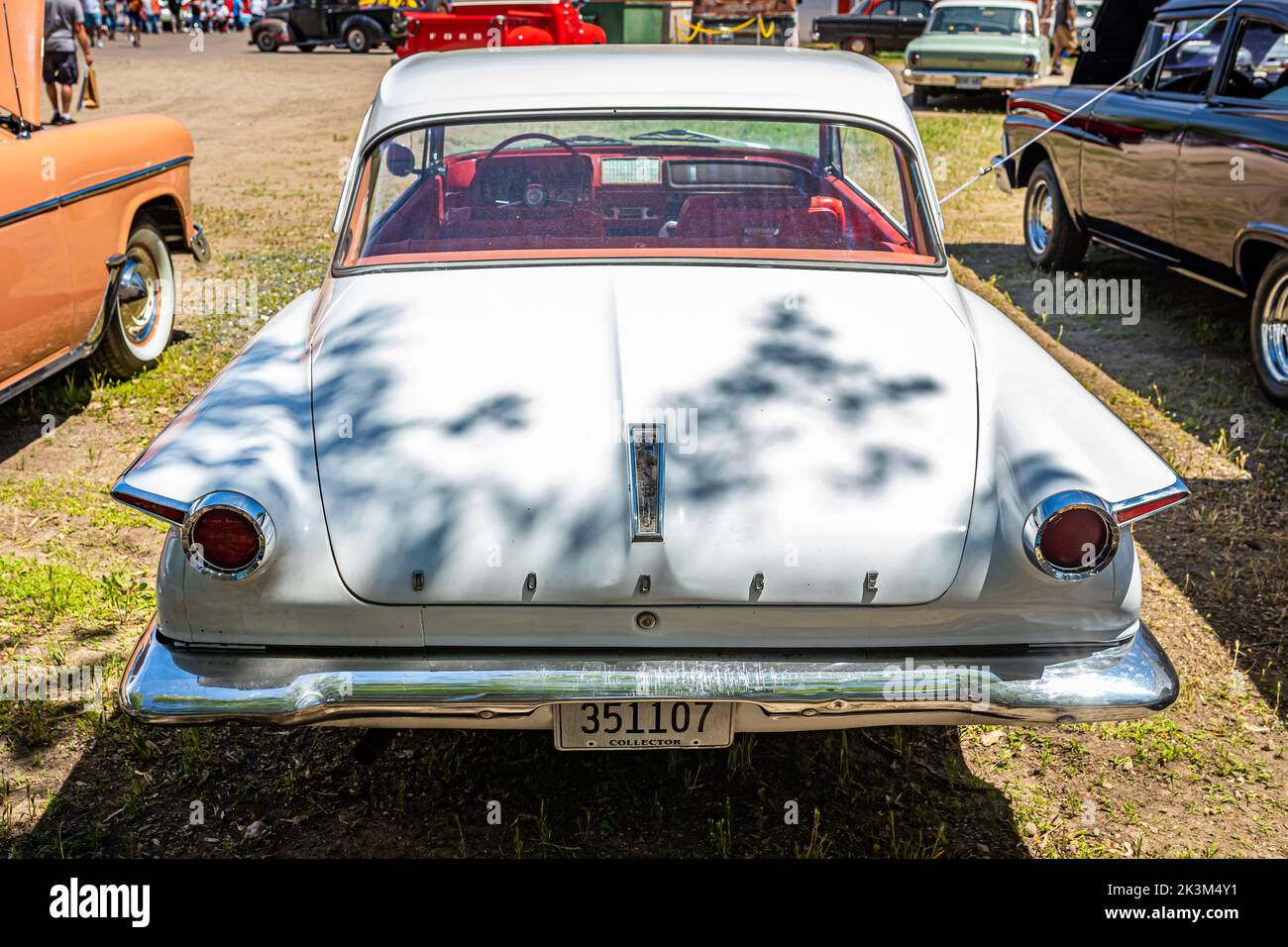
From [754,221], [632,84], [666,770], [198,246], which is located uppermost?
[632,84]

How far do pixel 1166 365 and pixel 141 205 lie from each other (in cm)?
541

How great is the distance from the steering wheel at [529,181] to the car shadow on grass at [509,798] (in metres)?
1.57

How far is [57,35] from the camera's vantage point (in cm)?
1188

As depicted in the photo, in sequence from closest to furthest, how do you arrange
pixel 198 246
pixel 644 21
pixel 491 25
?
pixel 198 246 < pixel 491 25 < pixel 644 21

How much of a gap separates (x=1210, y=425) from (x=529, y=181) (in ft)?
11.9

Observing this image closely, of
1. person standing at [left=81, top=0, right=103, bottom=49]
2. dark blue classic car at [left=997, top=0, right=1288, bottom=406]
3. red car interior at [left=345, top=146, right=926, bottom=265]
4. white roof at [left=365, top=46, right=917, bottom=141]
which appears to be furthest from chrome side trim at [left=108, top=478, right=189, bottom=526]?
person standing at [left=81, top=0, right=103, bottom=49]

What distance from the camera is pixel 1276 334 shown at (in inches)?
216

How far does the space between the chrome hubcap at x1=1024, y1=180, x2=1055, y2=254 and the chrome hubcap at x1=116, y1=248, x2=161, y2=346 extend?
18.9 ft

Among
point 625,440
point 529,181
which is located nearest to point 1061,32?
point 529,181

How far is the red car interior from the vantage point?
3.37m

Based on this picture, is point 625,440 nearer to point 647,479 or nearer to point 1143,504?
point 647,479

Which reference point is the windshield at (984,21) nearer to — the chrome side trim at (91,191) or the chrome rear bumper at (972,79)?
the chrome rear bumper at (972,79)

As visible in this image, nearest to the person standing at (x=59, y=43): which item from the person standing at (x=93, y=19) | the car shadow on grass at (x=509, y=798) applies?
the person standing at (x=93, y=19)
